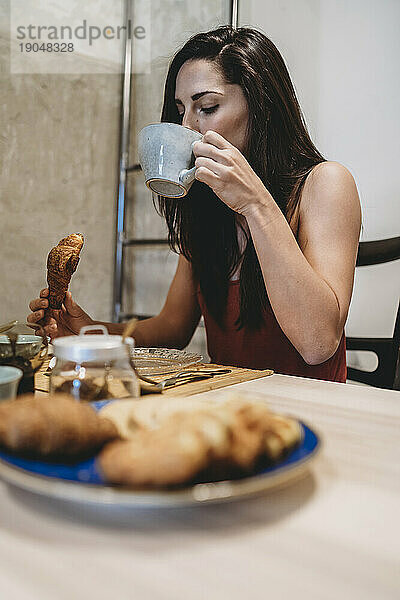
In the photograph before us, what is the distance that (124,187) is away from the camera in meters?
2.52

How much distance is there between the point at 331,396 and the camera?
0.76 metres

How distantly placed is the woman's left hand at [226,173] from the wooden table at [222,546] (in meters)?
0.62

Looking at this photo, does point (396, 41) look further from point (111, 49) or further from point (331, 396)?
point (331, 396)

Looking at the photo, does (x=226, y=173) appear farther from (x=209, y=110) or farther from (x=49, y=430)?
(x=49, y=430)

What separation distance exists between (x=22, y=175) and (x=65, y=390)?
1870 mm

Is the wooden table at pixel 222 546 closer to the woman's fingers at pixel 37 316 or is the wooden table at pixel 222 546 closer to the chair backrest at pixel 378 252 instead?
the woman's fingers at pixel 37 316

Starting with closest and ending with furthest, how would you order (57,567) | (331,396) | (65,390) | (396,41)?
(57,567) → (65,390) → (331,396) → (396,41)

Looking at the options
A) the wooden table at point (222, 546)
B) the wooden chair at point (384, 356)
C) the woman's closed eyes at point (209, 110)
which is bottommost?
the wooden chair at point (384, 356)

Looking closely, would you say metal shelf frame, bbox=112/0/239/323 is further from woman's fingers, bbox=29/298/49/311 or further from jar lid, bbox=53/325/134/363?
jar lid, bbox=53/325/134/363

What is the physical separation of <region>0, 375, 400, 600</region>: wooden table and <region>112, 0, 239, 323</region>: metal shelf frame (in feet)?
6.60

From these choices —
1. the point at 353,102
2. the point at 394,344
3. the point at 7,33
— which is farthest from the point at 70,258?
the point at 7,33

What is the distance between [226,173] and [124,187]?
1.60m

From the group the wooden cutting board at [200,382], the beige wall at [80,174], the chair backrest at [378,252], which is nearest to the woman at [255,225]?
the wooden cutting board at [200,382]

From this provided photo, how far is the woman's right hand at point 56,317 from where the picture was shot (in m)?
1.12
